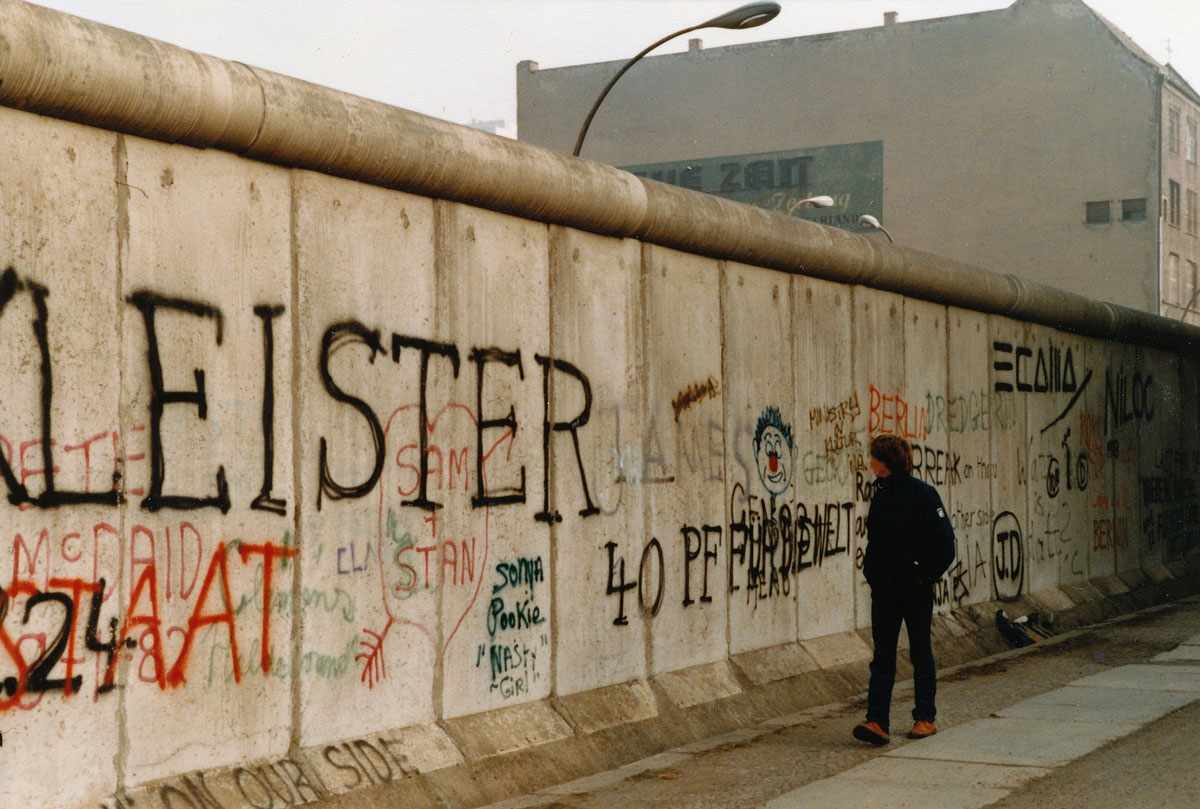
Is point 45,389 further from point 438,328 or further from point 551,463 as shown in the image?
point 551,463

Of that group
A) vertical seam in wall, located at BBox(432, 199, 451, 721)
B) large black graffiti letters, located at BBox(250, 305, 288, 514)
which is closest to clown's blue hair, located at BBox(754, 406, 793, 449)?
vertical seam in wall, located at BBox(432, 199, 451, 721)

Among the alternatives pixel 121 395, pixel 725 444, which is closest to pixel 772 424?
pixel 725 444

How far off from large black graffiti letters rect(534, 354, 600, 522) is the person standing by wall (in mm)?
1626

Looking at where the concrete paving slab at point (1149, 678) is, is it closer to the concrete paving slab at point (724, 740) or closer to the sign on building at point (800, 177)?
the concrete paving slab at point (724, 740)

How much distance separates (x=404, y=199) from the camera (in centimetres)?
691

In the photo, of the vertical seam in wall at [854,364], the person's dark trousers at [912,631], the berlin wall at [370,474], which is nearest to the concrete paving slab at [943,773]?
the person's dark trousers at [912,631]

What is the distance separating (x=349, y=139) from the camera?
21.1 ft

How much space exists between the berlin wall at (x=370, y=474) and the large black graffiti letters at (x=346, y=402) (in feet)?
0.05

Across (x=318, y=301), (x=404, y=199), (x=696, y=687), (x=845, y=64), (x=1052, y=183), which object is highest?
(x=845, y=64)

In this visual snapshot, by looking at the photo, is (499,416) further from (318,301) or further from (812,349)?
(812,349)

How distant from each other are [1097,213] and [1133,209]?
110 cm

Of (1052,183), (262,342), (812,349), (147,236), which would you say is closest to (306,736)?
(262,342)

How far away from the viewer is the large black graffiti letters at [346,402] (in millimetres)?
6355

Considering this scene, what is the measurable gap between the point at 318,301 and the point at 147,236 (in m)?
0.94
